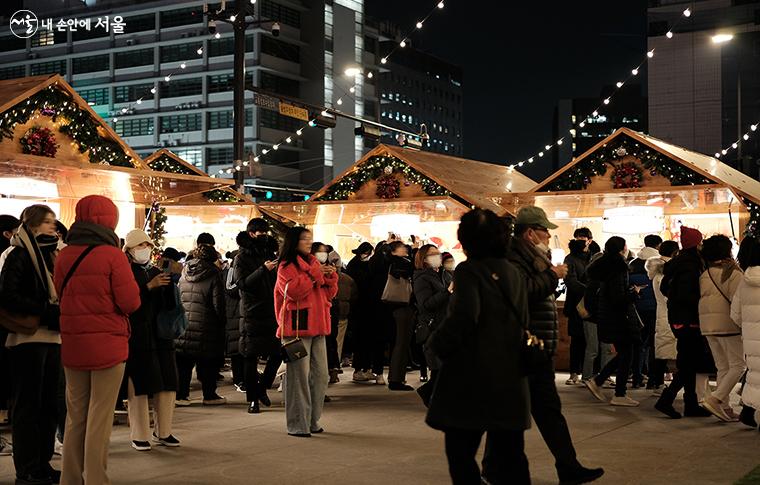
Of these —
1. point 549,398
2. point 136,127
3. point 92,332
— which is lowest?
point 549,398

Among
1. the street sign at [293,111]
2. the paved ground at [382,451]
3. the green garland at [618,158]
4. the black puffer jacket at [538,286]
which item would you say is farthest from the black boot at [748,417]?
the street sign at [293,111]

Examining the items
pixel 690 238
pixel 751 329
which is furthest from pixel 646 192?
pixel 751 329

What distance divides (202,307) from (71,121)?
12.2 ft

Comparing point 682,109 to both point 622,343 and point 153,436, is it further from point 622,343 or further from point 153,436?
point 153,436

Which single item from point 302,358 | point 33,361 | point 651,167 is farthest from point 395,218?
point 33,361

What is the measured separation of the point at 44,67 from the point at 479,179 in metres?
72.9

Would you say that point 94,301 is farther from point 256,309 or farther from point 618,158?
point 618,158

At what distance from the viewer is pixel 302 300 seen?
920cm

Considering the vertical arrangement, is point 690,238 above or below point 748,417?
above

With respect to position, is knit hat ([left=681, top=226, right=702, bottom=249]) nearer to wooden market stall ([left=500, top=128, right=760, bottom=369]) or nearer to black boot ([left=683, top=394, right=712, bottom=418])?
black boot ([left=683, top=394, right=712, bottom=418])

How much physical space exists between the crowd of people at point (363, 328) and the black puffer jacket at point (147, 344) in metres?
0.02

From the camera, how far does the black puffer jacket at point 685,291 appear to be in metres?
9.88

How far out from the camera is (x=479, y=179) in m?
19.7

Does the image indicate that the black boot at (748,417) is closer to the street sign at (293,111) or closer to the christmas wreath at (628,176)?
the christmas wreath at (628,176)
